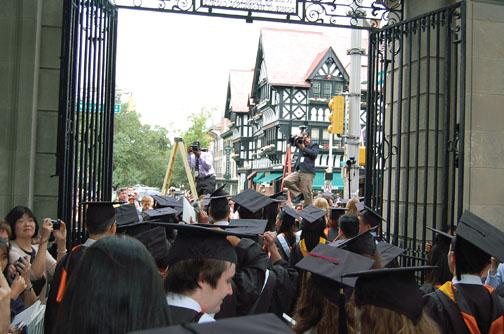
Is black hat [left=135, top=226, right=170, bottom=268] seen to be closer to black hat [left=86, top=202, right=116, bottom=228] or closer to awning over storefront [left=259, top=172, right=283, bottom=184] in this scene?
black hat [left=86, top=202, right=116, bottom=228]

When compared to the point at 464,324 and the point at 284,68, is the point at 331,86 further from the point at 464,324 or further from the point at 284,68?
the point at 464,324

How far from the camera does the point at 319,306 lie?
3.17 metres

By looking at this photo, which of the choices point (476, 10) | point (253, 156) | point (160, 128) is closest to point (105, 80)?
point (476, 10)

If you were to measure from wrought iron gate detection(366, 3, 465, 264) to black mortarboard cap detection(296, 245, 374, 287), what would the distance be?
296 centimetres

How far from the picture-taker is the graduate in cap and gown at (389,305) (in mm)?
2646

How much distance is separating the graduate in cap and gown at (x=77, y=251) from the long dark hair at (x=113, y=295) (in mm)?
2177

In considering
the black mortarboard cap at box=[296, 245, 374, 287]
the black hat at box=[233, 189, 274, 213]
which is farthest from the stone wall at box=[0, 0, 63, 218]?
the black mortarboard cap at box=[296, 245, 374, 287]

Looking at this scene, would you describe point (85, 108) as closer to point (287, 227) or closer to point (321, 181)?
point (287, 227)

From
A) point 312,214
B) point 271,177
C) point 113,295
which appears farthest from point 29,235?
point 271,177

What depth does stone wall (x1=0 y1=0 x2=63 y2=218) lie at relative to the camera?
634 cm

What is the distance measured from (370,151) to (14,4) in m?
5.02

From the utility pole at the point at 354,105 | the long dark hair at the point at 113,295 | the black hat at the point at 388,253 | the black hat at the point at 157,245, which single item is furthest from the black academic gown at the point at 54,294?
the utility pole at the point at 354,105

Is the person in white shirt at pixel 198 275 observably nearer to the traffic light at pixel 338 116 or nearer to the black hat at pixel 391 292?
the black hat at pixel 391 292

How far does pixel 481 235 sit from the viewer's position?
11.2ft
